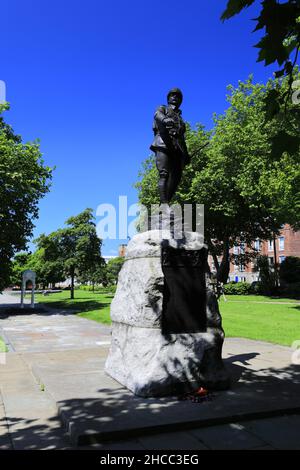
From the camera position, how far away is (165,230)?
22.8 feet

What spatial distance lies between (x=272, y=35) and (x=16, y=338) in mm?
12561

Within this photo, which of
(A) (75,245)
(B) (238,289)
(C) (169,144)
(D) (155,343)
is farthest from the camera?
(B) (238,289)

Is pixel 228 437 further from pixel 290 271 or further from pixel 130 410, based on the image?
pixel 290 271

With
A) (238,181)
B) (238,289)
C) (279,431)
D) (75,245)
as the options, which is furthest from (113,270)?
(279,431)

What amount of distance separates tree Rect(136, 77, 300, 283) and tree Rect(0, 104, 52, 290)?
13.4m

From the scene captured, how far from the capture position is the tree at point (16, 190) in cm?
2116

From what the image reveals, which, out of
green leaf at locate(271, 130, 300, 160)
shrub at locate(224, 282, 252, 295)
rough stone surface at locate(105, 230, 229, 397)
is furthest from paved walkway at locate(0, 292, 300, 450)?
shrub at locate(224, 282, 252, 295)

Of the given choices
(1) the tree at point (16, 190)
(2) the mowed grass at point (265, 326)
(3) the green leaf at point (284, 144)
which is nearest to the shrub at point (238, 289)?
(2) the mowed grass at point (265, 326)

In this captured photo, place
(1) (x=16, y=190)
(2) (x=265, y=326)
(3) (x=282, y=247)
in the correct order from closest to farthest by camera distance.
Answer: (2) (x=265, y=326) → (1) (x=16, y=190) → (3) (x=282, y=247)

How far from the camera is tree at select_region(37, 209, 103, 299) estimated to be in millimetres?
35500

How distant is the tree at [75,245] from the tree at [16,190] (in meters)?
11.4

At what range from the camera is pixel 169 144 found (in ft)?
23.9

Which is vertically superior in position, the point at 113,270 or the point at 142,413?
the point at 113,270

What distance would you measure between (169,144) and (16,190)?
16.0 meters
